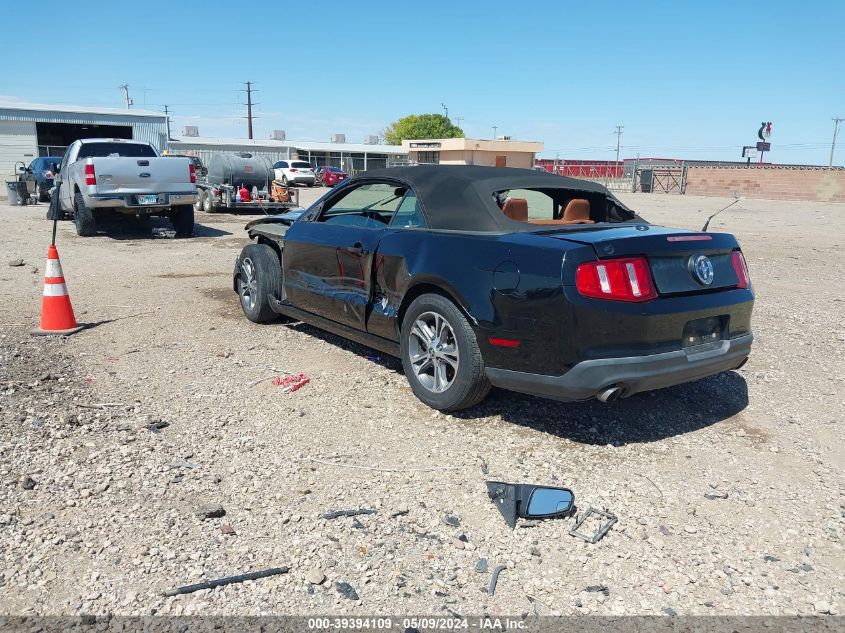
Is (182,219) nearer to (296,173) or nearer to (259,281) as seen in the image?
(259,281)

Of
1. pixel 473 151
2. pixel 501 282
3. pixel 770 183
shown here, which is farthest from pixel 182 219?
pixel 473 151

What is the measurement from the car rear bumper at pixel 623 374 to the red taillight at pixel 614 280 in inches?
13.3

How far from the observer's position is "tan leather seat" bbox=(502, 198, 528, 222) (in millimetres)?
4543

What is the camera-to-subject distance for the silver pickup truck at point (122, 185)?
502 inches

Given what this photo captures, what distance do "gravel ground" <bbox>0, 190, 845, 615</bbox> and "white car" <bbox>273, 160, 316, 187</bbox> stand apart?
36.8m

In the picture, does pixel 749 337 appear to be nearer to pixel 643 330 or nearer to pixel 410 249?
pixel 643 330

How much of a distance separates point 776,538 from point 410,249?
2645mm

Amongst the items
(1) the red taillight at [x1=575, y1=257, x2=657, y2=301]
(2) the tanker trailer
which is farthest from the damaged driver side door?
(2) the tanker trailer

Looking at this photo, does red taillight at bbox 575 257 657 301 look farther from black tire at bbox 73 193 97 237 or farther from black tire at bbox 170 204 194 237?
black tire at bbox 73 193 97 237

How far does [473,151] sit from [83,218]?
55.5m

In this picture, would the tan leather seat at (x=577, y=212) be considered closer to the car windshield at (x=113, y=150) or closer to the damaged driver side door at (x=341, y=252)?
the damaged driver side door at (x=341, y=252)

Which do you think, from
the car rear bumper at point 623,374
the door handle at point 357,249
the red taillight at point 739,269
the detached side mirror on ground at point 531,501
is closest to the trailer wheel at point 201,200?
the door handle at point 357,249

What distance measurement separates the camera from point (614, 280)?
3646mm

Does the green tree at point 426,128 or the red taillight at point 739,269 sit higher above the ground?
the green tree at point 426,128
